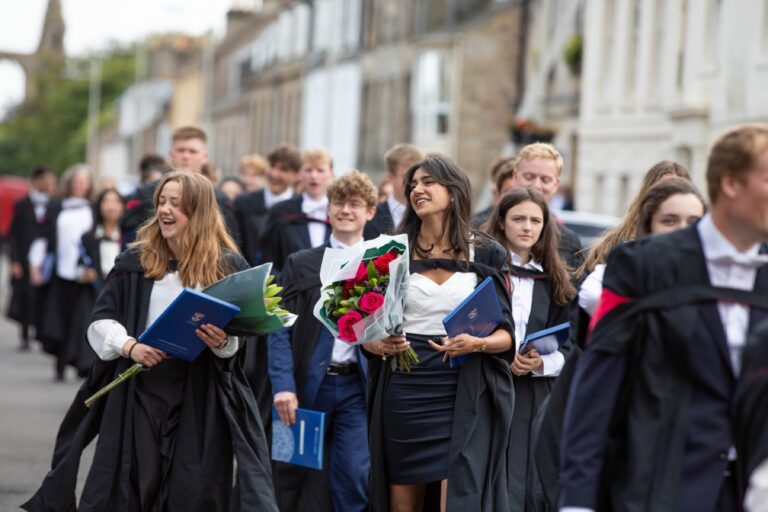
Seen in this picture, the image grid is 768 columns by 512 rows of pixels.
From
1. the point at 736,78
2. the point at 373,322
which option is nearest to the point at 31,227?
the point at 736,78

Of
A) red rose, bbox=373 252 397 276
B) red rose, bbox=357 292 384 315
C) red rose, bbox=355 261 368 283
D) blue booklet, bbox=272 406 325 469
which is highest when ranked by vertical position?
red rose, bbox=373 252 397 276

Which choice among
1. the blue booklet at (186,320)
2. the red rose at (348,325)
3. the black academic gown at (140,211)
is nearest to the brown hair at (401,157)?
the black academic gown at (140,211)

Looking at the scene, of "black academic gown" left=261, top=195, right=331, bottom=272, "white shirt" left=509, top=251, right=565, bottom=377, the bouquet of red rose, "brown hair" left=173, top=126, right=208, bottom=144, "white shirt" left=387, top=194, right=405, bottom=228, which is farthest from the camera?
"brown hair" left=173, top=126, right=208, bottom=144

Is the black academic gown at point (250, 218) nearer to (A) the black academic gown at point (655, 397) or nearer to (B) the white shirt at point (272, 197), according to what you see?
(B) the white shirt at point (272, 197)

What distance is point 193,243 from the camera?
741cm

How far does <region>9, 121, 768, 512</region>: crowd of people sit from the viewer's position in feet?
15.8

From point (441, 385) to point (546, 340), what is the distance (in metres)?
0.70

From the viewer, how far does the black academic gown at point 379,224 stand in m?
9.83

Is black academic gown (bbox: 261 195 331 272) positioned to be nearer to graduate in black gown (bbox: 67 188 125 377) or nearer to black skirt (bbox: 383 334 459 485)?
graduate in black gown (bbox: 67 188 125 377)

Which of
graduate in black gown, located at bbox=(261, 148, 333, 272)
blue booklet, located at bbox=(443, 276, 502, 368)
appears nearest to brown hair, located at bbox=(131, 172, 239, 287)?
blue booklet, located at bbox=(443, 276, 502, 368)

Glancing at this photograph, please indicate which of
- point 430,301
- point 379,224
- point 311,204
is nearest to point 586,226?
point 311,204

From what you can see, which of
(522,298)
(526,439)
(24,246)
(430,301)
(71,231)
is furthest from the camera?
(24,246)

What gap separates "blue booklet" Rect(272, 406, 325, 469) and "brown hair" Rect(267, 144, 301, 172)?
15.8 ft

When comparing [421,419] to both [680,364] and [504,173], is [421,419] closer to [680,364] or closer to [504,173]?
[680,364]
